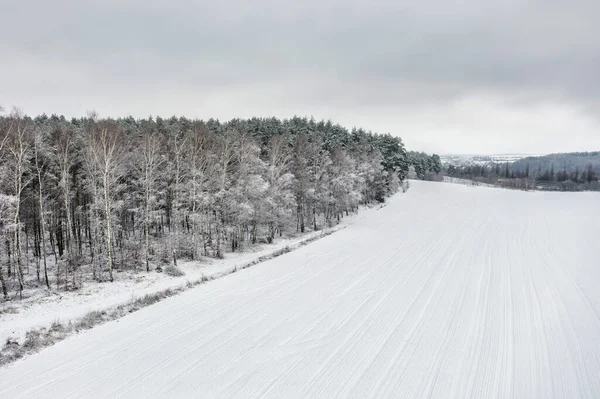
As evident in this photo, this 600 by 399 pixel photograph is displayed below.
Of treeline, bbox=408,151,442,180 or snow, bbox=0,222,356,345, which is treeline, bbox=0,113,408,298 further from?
treeline, bbox=408,151,442,180

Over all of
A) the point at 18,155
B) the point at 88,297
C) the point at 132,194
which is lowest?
the point at 88,297

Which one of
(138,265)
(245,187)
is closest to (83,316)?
(138,265)

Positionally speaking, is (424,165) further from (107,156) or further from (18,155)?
(18,155)

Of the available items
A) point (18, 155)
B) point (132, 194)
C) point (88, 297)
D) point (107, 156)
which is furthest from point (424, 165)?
point (18, 155)

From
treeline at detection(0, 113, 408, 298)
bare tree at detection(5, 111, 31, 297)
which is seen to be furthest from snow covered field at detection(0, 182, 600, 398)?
bare tree at detection(5, 111, 31, 297)

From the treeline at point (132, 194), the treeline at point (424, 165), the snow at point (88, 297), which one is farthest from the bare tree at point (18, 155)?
the treeline at point (424, 165)

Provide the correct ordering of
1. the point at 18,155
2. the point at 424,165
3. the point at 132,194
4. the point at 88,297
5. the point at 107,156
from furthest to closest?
the point at 424,165 → the point at 132,194 → the point at 107,156 → the point at 18,155 → the point at 88,297

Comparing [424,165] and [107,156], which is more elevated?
[424,165]
